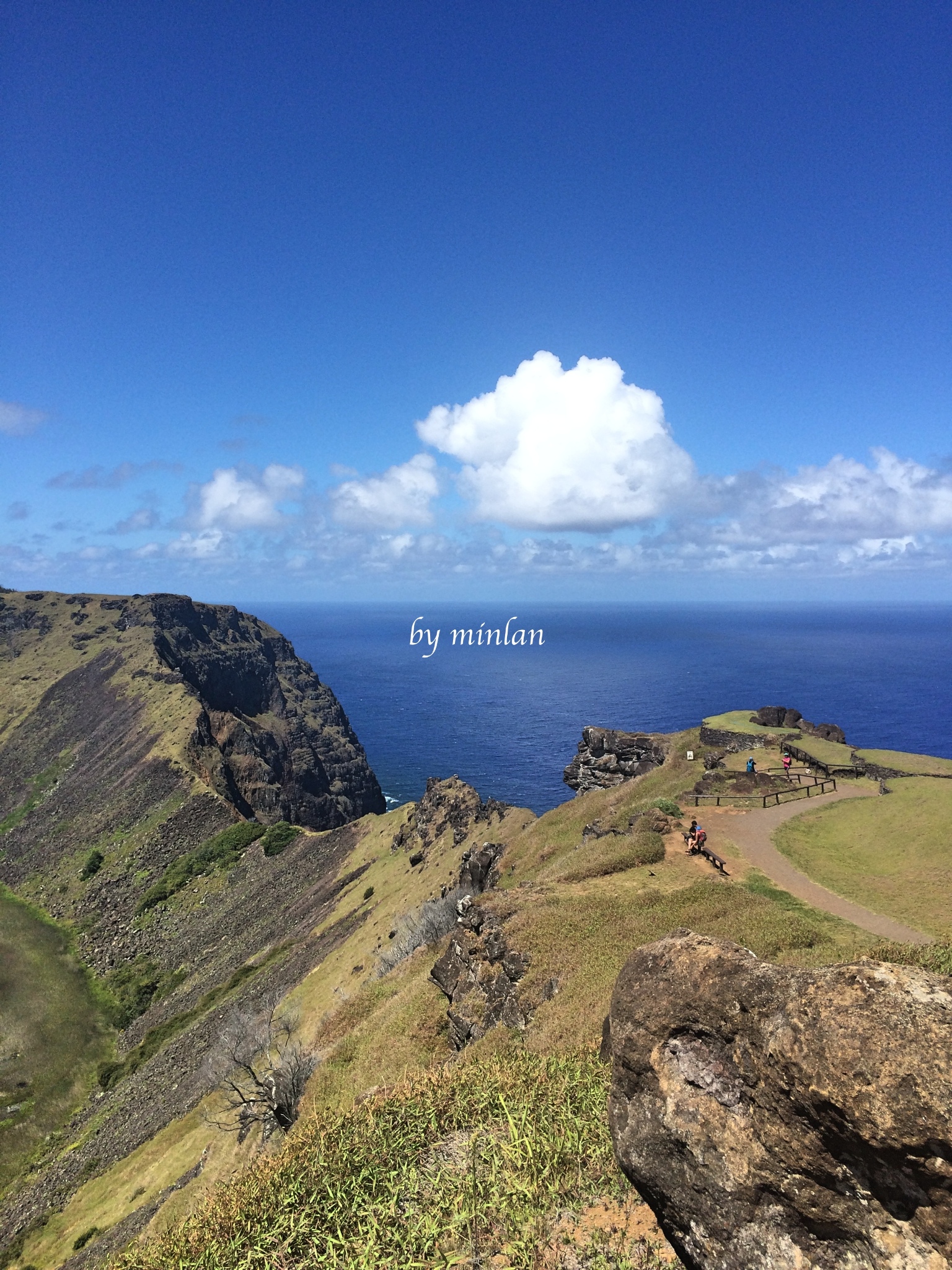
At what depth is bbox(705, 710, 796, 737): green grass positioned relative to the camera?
47.5 meters

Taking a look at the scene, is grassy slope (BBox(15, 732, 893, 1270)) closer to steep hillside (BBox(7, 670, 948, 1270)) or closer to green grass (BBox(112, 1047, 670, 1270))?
steep hillside (BBox(7, 670, 948, 1270))

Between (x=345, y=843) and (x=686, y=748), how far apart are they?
54.2 meters

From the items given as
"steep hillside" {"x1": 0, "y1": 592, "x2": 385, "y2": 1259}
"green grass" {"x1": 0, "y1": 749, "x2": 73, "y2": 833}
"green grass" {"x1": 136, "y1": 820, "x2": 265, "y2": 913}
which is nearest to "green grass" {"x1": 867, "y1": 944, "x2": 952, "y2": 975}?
"steep hillside" {"x1": 0, "y1": 592, "x2": 385, "y2": 1259}

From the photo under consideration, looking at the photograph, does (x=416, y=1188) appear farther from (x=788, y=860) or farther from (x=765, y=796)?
(x=765, y=796)

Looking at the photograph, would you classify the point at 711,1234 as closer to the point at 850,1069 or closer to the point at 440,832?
the point at 850,1069

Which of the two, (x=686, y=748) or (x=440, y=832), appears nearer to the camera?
(x=686, y=748)

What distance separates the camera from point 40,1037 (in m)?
61.5

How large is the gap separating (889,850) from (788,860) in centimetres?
436

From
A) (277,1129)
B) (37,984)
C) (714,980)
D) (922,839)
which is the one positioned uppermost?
(714,980)

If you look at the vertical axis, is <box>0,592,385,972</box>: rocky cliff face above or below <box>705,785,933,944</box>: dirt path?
below

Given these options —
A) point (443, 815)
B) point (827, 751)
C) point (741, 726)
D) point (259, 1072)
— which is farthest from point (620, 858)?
point (443, 815)

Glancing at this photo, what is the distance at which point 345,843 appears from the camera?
85.9 m

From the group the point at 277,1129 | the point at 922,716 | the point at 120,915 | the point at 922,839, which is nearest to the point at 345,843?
the point at 120,915

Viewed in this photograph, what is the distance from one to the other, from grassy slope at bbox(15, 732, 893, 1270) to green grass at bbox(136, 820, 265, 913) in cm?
4857
